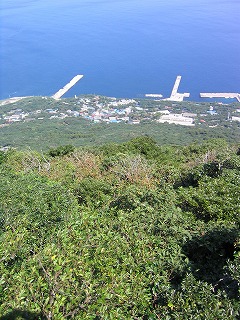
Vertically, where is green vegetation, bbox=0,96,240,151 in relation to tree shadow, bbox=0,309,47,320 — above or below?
below

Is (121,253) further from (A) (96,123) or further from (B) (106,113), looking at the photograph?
(B) (106,113)

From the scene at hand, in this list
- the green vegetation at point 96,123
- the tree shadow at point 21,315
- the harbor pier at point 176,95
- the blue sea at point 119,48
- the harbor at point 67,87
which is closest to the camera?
the tree shadow at point 21,315

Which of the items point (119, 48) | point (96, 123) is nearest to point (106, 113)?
point (96, 123)

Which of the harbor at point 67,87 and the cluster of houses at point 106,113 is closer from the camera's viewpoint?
the cluster of houses at point 106,113

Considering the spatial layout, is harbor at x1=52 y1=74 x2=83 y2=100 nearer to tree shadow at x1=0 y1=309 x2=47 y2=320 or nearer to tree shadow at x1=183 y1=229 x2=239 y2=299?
tree shadow at x1=183 y1=229 x2=239 y2=299

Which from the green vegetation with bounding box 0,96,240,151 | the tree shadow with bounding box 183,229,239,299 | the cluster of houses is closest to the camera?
the tree shadow with bounding box 183,229,239,299

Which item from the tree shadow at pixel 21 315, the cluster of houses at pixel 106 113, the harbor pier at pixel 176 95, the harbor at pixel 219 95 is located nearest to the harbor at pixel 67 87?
the cluster of houses at pixel 106 113

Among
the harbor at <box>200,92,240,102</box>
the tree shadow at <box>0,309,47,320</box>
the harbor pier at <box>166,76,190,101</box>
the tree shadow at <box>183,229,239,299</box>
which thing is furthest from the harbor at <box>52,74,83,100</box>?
the tree shadow at <box>0,309,47,320</box>

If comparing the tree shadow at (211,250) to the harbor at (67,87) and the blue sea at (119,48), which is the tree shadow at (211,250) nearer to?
the blue sea at (119,48)
